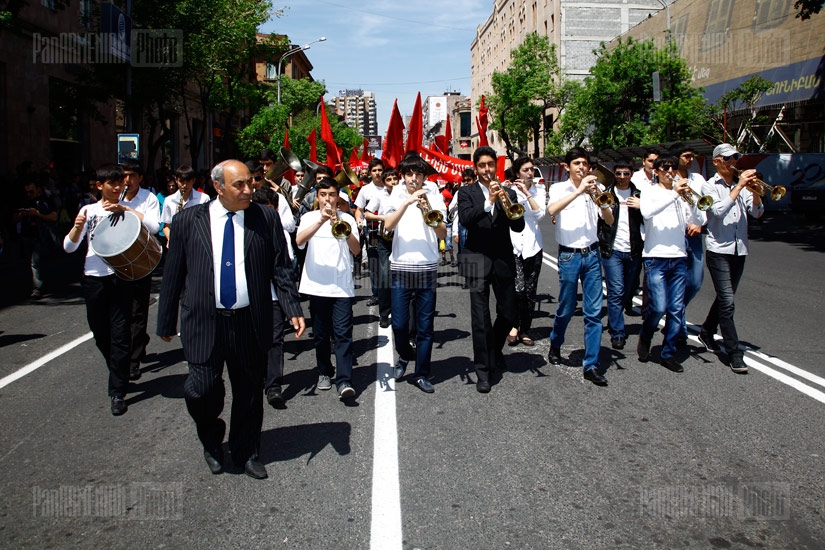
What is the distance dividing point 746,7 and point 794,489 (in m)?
32.1

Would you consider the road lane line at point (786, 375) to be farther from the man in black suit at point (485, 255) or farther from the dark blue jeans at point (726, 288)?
the man in black suit at point (485, 255)

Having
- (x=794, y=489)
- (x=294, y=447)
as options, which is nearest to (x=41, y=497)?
(x=294, y=447)

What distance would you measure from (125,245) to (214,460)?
6.39 feet

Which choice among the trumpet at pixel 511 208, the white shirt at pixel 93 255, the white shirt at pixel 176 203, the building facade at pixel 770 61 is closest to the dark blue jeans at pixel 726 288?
the trumpet at pixel 511 208

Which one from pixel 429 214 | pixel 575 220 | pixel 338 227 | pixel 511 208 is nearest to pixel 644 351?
pixel 575 220

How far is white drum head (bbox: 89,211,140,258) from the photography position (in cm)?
529

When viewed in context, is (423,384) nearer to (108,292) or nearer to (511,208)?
(511,208)

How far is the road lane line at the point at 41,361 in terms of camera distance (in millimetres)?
6402

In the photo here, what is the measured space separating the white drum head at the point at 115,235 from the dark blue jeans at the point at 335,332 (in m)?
1.50

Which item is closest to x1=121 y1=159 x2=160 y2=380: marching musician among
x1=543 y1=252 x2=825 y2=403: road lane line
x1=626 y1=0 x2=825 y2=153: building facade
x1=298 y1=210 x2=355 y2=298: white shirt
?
x1=298 y1=210 x2=355 y2=298: white shirt

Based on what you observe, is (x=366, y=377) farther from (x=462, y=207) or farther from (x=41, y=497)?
(x=41, y=497)

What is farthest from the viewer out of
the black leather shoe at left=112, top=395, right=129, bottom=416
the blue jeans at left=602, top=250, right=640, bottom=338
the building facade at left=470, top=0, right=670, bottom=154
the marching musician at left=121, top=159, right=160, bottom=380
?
the building facade at left=470, top=0, right=670, bottom=154

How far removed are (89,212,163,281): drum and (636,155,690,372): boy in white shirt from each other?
4264mm

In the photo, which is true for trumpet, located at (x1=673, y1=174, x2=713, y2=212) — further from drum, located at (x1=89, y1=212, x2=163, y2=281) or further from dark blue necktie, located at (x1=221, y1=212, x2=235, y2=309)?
drum, located at (x1=89, y1=212, x2=163, y2=281)
